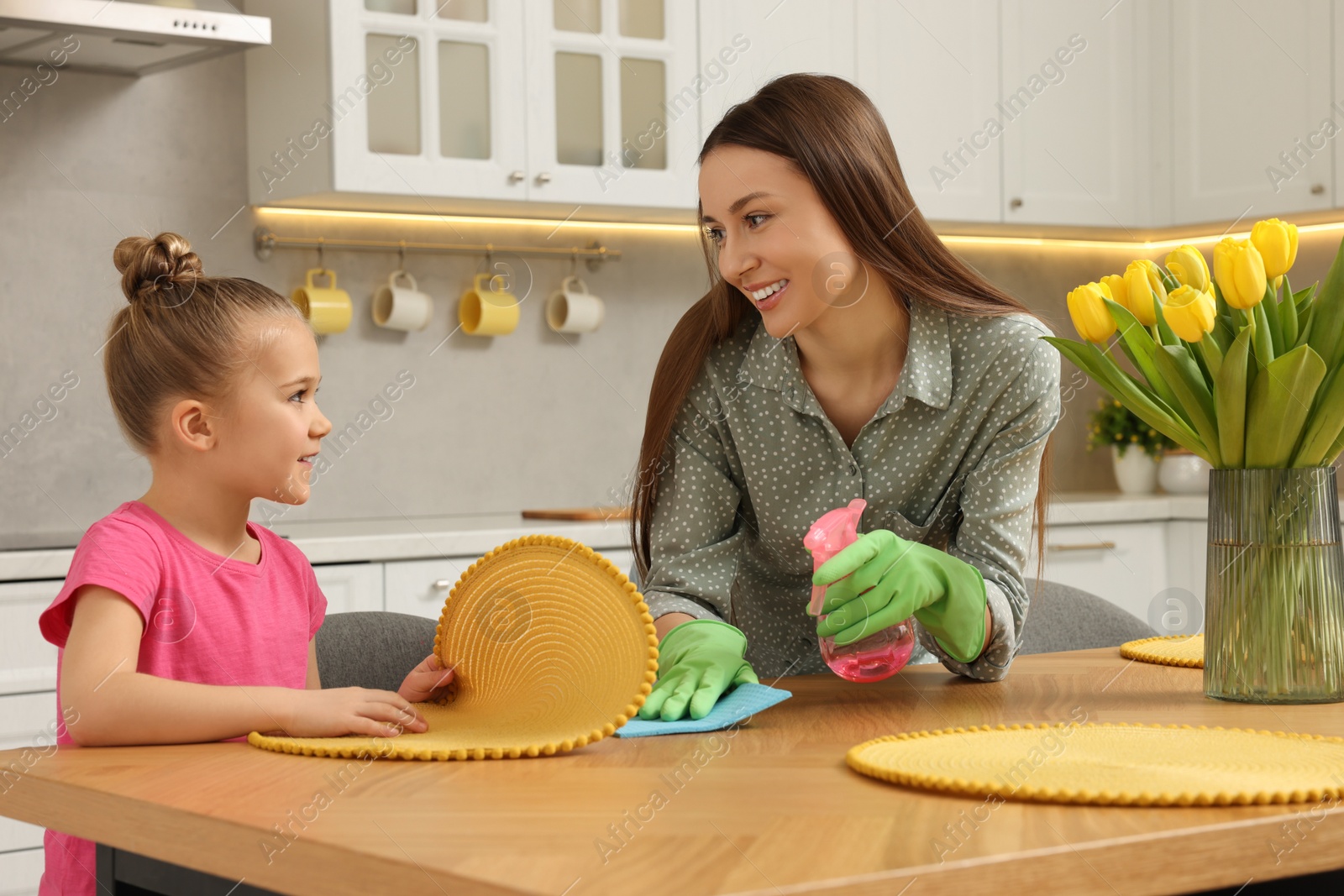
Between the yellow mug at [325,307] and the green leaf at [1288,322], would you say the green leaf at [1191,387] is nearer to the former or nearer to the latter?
the green leaf at [1288,322]

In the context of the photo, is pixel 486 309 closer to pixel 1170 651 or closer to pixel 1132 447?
pixel 1132 447

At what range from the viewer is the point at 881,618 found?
104cm

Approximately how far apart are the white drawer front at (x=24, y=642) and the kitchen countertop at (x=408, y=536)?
0.07 feet

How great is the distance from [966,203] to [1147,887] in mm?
2858

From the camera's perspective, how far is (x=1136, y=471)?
3.52 m

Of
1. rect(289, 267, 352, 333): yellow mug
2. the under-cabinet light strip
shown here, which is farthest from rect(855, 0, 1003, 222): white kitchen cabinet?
rect(289, 267, 352, 333): yellow mug

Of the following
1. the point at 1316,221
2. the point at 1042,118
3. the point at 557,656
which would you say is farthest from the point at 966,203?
the point at 557,656

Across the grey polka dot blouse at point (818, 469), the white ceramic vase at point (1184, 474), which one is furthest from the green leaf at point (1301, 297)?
the white ceramic vase at point (1184, 474)

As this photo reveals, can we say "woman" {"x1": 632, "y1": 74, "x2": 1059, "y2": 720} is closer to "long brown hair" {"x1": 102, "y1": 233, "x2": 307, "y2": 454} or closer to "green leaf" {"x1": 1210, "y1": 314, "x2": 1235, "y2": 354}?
"green leaf" {"x1": 1210, "y1": 314, "x2": 1235, "y2": 354}

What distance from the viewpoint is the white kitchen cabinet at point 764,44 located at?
3.00 metres

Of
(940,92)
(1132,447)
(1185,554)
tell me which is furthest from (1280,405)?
(1132,447)

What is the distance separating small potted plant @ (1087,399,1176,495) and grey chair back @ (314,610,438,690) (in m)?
2.52

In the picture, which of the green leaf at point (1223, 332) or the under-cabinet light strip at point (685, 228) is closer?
the green leaf at point (1223, 332)

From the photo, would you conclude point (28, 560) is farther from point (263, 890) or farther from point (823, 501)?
point (263, 890)
